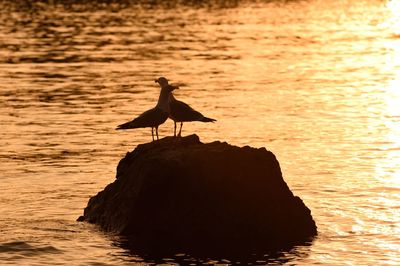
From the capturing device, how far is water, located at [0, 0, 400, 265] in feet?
74.2

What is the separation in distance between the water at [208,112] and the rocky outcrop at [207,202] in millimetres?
704

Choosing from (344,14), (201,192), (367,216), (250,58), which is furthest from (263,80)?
(344,14)

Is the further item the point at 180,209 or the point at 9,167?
the point at 9,167

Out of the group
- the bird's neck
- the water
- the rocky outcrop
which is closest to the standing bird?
the bird's neck

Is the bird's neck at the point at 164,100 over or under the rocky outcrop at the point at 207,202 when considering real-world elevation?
over

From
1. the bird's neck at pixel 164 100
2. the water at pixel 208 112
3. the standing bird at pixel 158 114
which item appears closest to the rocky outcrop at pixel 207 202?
the water at pixel 208 112

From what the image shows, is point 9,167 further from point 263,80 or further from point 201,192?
point 263,80

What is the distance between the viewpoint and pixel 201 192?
21.2 meters

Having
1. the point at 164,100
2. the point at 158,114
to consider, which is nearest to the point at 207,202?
the point at 158,114

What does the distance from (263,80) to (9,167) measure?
71.8ft

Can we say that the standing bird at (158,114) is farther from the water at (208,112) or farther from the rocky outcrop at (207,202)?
the water at (208,112)

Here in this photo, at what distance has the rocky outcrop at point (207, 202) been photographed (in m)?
21.1

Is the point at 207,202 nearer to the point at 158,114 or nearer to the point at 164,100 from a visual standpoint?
the point at 158,114

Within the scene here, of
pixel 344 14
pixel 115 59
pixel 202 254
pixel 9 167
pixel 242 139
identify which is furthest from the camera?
pixel 344 14
